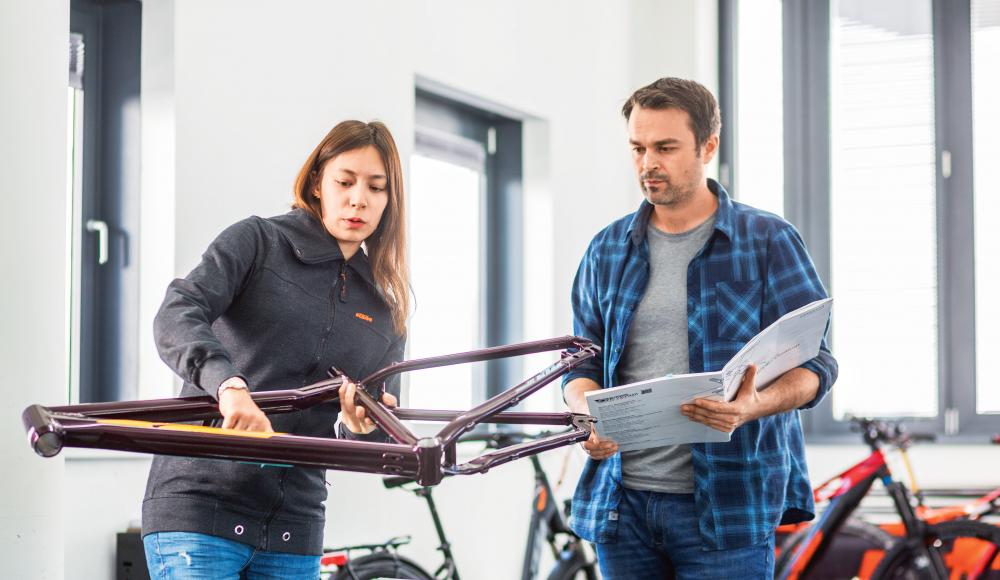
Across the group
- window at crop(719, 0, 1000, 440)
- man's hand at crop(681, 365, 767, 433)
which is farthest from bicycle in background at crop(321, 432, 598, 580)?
window at crop(719, 0, 1000, 440)

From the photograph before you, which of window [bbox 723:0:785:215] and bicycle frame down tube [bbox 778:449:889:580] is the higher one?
window [bbox 723:0:785:215]

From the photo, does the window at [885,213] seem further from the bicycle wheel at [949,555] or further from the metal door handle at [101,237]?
the metal door handle at [101,237]

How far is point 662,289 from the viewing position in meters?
2.13

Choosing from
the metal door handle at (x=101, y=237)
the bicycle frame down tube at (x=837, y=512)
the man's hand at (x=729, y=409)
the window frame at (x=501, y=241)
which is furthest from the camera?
the window frame at (x=501, y=241)

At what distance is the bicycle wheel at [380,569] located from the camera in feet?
10.4

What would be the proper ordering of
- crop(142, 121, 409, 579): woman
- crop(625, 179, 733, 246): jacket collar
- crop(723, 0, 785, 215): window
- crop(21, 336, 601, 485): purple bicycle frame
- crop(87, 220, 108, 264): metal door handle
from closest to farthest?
1. crop(21, 336, 601, 485): purple bicycle frame
2. crop(142, 121, 409, 579): woman
3. crop(625, 179, 733, 246): jacket collar
4. crop(87, 220, 108, 264): metal door handle
5. crop(723, 0, 785, 215): window

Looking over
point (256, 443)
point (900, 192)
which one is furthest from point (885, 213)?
point (256, 443)

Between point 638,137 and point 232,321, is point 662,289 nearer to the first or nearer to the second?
point 638,137

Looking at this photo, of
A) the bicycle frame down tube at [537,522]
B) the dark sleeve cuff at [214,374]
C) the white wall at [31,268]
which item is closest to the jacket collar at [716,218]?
the dark sleeve cuff at [214,374]

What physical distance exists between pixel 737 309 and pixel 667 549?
0.42 metres

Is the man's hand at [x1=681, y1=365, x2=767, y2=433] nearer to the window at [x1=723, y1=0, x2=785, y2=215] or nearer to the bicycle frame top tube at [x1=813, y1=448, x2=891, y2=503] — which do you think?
the bicycle frame top tube at [x1=813, y1=448, x2=891, y2=503]

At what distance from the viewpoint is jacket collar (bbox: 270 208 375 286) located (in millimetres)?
1896

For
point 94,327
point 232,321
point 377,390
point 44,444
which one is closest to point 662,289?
point 377,390

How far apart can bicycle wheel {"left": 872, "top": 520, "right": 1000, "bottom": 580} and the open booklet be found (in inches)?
96.2
